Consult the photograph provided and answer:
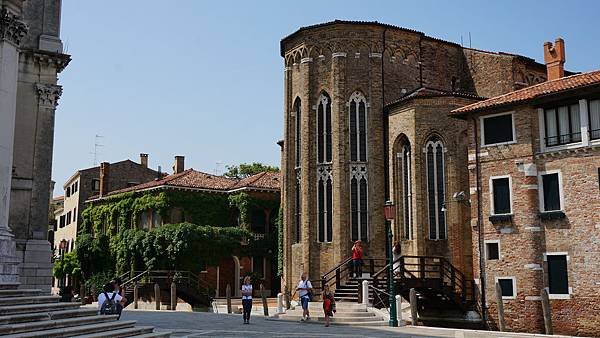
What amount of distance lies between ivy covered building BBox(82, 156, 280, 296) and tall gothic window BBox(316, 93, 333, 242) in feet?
39.8

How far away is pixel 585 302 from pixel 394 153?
38.2 ft

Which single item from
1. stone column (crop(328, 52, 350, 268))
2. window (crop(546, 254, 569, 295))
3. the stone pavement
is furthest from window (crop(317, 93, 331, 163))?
window (crop(546, 254, 569, 295))

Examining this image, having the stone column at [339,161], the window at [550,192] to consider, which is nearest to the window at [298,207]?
the stone column at [339,161]

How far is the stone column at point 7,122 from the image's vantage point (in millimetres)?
15773

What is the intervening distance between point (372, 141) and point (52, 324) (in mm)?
21395

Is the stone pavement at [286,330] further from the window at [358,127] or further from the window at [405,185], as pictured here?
the window at [358,127]

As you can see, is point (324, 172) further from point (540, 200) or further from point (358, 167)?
point (540, 200)

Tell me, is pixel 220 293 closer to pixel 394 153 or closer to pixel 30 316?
pixel 394 153

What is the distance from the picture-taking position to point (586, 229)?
22906mm

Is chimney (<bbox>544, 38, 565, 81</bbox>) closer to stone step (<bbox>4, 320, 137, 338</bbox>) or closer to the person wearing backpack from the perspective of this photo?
the person wearing backpack

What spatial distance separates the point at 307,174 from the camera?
32.5 metres

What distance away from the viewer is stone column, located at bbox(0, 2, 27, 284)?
15773 millimetres

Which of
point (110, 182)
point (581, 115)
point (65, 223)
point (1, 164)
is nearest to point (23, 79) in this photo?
point (1, 164)

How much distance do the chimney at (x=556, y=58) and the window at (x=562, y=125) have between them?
7.06 m
